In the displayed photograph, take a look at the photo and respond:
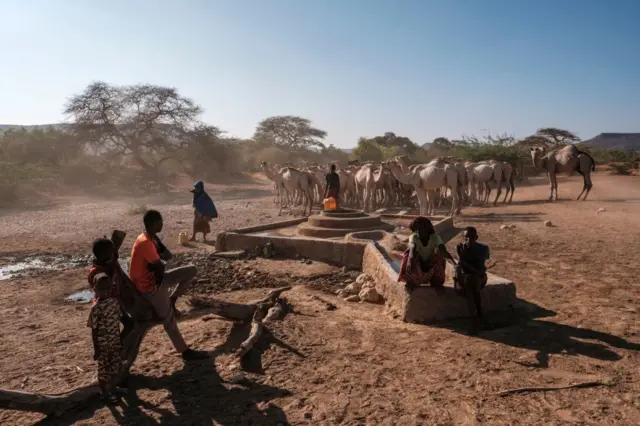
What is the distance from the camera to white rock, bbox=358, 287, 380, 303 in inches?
267

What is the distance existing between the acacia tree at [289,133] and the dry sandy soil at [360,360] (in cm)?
4768

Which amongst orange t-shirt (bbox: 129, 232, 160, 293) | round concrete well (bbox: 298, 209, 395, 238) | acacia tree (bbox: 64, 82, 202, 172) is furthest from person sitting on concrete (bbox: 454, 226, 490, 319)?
acacia tree (bbox: 64, 82, 202, 172)

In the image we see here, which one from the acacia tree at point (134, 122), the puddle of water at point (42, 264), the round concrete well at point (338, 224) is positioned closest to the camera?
the puddle of water at point (42, 264)

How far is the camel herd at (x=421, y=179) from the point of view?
619 inches

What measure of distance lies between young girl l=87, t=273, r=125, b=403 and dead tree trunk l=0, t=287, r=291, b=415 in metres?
0.11

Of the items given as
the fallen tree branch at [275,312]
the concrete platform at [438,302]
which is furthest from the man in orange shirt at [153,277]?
the concrete platform at [438,302]

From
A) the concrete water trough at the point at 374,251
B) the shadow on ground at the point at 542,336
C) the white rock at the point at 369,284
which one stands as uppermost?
the concrete water trough at the point at 374,251

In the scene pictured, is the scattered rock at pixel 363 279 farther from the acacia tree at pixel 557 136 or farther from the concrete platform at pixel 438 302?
the acacia tree at pixel 557 136

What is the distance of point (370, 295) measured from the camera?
22.4 feet

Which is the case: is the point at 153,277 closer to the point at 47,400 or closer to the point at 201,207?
the point at 47,400

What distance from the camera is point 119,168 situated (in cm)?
3266

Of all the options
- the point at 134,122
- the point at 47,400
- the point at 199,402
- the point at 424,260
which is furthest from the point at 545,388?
the point at 134,122

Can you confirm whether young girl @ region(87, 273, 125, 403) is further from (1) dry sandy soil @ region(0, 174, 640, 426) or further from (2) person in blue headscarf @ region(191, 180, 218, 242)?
(2) person in blue headscarf @ region(191, 180, 218, 242)

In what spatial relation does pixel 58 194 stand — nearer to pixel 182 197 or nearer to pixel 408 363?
pixel 182 197
